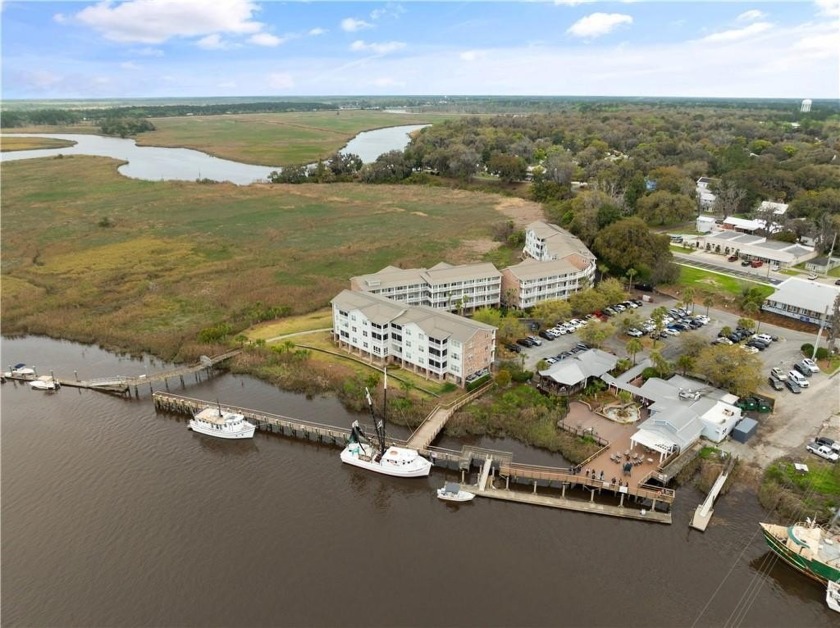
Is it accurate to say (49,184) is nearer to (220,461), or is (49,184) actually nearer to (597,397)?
(220,461)

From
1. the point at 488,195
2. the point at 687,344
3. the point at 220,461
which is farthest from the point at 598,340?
the point at 488,195

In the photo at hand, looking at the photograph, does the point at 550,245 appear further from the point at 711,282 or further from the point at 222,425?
the point at 222,425

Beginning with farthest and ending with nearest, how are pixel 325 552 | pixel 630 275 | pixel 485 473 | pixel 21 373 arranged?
pixel 630 275
pixel 21 373
pixel 485 473
pixel 325 552

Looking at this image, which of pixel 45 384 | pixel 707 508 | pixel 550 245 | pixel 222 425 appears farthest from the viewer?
pixel 550 245

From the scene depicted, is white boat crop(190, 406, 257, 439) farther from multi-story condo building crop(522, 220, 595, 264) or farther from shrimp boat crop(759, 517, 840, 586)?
multi-story condo building crop(522, 220, 595, 264)

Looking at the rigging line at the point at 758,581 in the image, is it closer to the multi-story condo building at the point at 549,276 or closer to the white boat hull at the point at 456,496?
the white boat hull at the point at 456,496

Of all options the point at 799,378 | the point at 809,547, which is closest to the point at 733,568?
the point at 809,547
